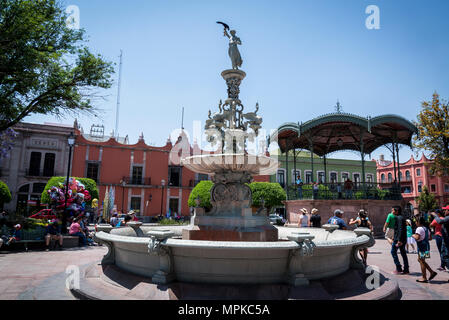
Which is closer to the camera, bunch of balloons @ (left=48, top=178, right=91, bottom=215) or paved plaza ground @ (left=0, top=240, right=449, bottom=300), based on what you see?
paved plaza ground @ (left=0, top=240, right=449, bottom=300)

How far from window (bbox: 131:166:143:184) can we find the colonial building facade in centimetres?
644

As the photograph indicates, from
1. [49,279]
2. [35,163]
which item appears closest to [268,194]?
[49,279]

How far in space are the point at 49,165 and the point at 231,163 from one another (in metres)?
27.5

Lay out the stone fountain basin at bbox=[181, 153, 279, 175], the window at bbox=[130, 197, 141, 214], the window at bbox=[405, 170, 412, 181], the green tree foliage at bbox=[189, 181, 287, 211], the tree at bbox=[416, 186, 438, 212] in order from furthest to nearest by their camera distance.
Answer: the window at bbox=[405, 170, 412, 181]
the tree at bbox=[416, 186, 438, 212]
the window at bbox=[130, 197, 141, 214]
the green tree foliage at bbox=[189, 181, 287, 211]
the stone fountain basin at bbox=[181, 153, 279, 175]

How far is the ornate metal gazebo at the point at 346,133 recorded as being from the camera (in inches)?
578

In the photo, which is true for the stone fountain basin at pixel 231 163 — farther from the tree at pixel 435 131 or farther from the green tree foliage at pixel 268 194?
the green tree foliage at pixel 268 194

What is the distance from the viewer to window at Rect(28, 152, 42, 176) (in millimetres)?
26297

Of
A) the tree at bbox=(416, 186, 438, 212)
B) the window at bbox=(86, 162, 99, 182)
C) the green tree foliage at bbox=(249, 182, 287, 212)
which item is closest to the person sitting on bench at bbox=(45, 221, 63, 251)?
the green tree foliage at bbox=(249, 182, 287, 212)

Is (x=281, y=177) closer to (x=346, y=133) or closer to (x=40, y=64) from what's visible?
(x=346, y=133)

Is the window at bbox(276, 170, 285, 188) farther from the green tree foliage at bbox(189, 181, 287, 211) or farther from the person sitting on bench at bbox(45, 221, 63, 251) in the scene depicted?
the person sitting on bench at bbox(45, 221, 63, 251)

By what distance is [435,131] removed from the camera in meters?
15.6

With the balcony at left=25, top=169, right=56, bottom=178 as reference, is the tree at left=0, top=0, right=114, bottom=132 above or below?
above
